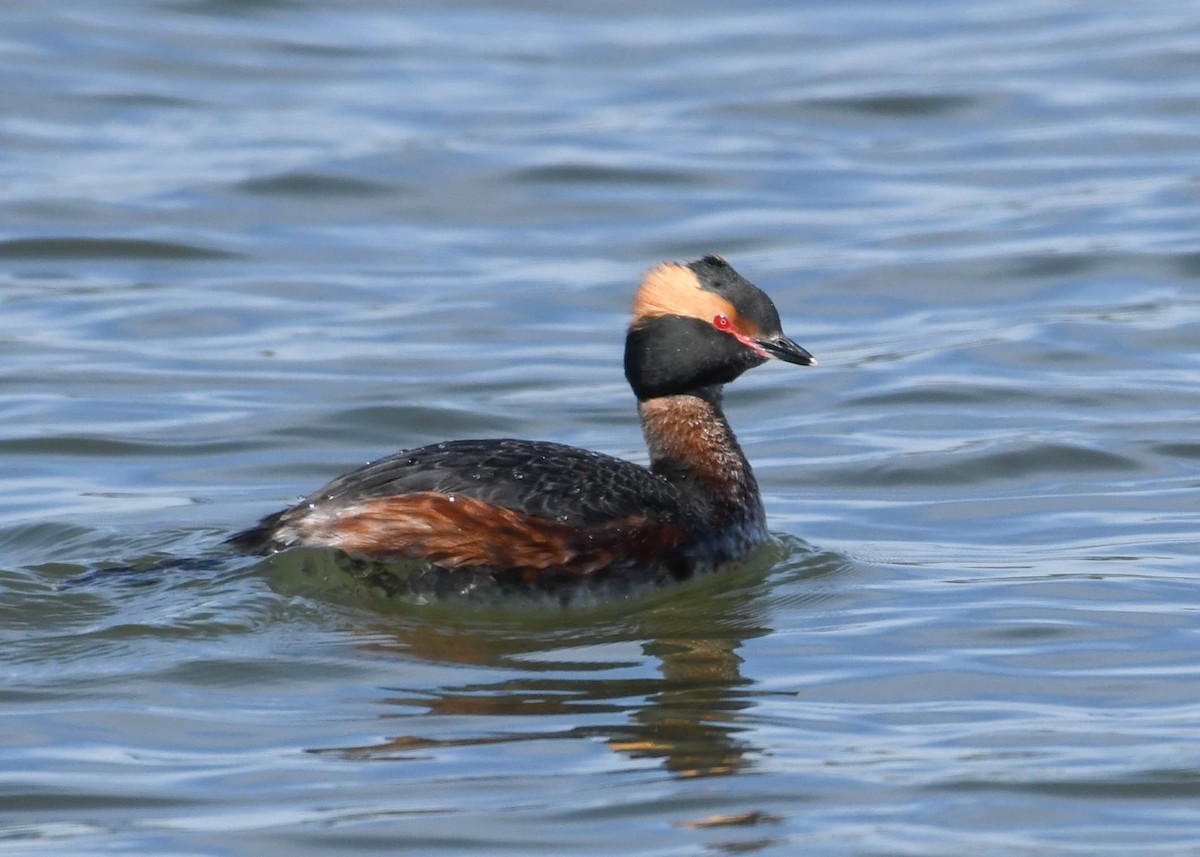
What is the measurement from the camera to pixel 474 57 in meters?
20.8

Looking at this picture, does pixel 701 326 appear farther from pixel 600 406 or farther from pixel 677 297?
pixel 600 406

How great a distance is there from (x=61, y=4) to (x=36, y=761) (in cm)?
1731

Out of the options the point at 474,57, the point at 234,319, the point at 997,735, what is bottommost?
the point at 997,735

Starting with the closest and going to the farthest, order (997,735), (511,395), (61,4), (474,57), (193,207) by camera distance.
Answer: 1. (997,735)
2. (511,395)
3. (193,207)
4. (474,57)
5. (61,4)

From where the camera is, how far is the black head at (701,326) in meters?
9.06

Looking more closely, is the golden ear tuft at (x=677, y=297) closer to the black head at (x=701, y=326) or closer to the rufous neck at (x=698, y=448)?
the black head at (x=701, y=326)

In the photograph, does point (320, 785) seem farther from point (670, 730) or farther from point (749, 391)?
point (749, 391)

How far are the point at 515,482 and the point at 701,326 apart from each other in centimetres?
138

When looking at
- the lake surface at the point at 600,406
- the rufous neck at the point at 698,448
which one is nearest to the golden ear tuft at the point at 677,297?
the rufous neck at the point at 698,448

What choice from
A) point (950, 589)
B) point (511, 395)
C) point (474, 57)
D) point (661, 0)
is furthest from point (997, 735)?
point (661, 0)

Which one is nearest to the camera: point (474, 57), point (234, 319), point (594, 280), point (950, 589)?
point (950, 589)

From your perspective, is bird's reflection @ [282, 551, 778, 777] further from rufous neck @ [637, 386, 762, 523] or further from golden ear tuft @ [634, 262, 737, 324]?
golden ear tuft @ [634, 262, 737, 324]

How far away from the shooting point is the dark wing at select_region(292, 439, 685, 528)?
26.5 ft

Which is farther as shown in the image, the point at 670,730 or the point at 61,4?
the point at 61,4
